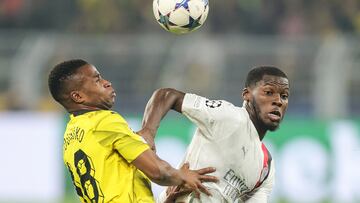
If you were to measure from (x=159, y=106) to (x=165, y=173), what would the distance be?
537 mm

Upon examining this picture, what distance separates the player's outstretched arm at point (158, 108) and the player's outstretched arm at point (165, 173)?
29 cm

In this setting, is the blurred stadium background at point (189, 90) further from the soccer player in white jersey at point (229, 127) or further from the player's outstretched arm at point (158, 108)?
the player's outstretched arm at point (158, 108)

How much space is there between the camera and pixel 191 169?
671 cm

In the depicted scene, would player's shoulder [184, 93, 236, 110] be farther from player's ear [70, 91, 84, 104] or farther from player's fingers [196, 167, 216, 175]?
player's ear [70, 91, 84, 104]

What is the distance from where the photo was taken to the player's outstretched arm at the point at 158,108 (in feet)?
21.5

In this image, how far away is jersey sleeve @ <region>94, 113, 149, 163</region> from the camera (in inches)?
246

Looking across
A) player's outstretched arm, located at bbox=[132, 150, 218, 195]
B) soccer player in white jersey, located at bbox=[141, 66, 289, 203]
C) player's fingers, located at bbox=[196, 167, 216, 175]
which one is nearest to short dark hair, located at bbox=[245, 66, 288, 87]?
soccer player in white jersey, located at bbox=[141, 66, 289, 203]

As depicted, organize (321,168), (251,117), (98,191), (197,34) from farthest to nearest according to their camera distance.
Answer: (197,34) → (321,168) → (251,117) → (98,191)

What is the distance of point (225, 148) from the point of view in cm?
664

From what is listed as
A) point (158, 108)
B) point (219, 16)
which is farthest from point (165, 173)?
point (219, 16)

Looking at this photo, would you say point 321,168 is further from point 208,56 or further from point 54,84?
point 54,84

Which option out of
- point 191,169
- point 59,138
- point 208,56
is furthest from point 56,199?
point 191,169

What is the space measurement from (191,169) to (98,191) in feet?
2.31

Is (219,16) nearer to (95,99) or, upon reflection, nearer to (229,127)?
(229,127)
